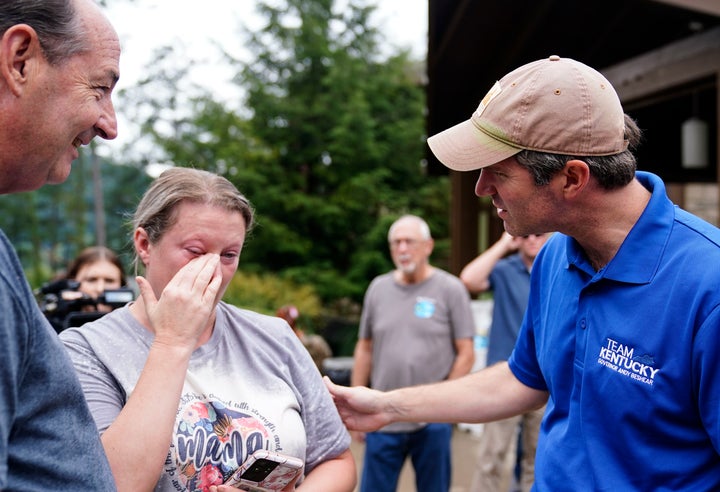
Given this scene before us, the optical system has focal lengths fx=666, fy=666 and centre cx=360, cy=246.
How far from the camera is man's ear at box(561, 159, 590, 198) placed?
1.73 meters

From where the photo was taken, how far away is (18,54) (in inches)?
41.4

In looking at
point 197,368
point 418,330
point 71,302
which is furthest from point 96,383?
point 418,330

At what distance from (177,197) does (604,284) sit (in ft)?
4.04

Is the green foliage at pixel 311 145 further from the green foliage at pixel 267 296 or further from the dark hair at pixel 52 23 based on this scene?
the dark hair at pixel 52 23

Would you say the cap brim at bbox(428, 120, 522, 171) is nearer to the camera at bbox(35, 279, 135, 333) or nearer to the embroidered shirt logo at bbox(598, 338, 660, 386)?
the embroidered shirt logo at bbox(598, 338, 660, 386)

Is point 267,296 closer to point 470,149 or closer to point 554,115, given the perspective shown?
point 470,149

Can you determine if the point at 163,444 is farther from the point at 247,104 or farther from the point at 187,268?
the point at 247,104

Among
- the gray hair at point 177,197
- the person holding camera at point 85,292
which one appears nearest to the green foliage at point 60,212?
the person holding camera at point 85,292

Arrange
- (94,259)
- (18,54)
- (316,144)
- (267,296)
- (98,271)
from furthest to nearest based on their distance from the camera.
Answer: (316,144), (267,296), (94,259), (98,271), (18,54)

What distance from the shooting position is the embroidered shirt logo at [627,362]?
1.60 meters

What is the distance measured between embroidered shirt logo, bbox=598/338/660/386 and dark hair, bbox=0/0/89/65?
4.54 feet

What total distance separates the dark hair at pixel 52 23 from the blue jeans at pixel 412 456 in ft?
→ 13.5

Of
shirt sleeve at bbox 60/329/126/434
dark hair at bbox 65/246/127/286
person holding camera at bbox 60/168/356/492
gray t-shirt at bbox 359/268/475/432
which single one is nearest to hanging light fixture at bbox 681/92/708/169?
gray t-shirt at bbox 359/268/475/432

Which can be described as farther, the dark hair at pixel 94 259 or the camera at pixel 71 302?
the dark hair at pixel 94 259
